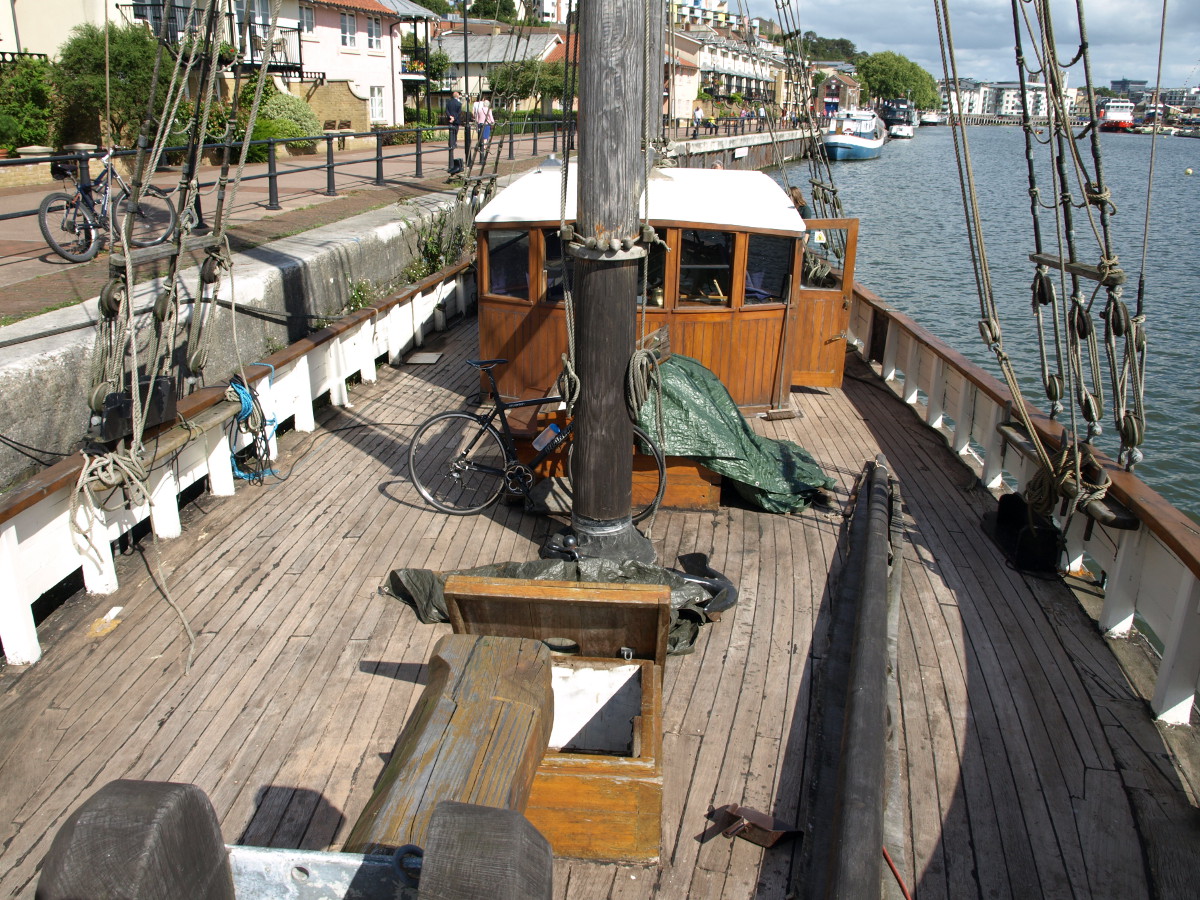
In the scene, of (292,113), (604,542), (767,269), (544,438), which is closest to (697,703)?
(604,542)

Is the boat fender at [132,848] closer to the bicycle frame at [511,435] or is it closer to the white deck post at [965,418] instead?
the bicycle frame at [511,435]

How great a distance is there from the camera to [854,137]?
6744 cm

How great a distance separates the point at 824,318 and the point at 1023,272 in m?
18.0

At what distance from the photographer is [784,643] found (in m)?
4.29

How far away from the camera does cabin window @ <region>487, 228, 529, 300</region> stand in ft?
22.6

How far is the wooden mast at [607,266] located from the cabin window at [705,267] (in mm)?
2433

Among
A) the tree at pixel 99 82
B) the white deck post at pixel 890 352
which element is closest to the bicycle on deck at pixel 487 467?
the white deck post at pixel 890 352

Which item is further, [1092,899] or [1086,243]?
[1086,243]

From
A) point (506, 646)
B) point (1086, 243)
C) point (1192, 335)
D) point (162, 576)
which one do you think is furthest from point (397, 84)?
point (506, 646)

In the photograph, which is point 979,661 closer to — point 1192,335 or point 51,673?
point 51,673

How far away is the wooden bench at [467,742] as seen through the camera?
6.38ft

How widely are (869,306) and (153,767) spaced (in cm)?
800

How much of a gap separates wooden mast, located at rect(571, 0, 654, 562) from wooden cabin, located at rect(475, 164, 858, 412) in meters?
2.26

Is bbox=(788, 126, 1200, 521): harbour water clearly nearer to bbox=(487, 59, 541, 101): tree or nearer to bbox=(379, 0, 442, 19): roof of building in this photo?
bbox=(487, 59, 541, 101): tree
